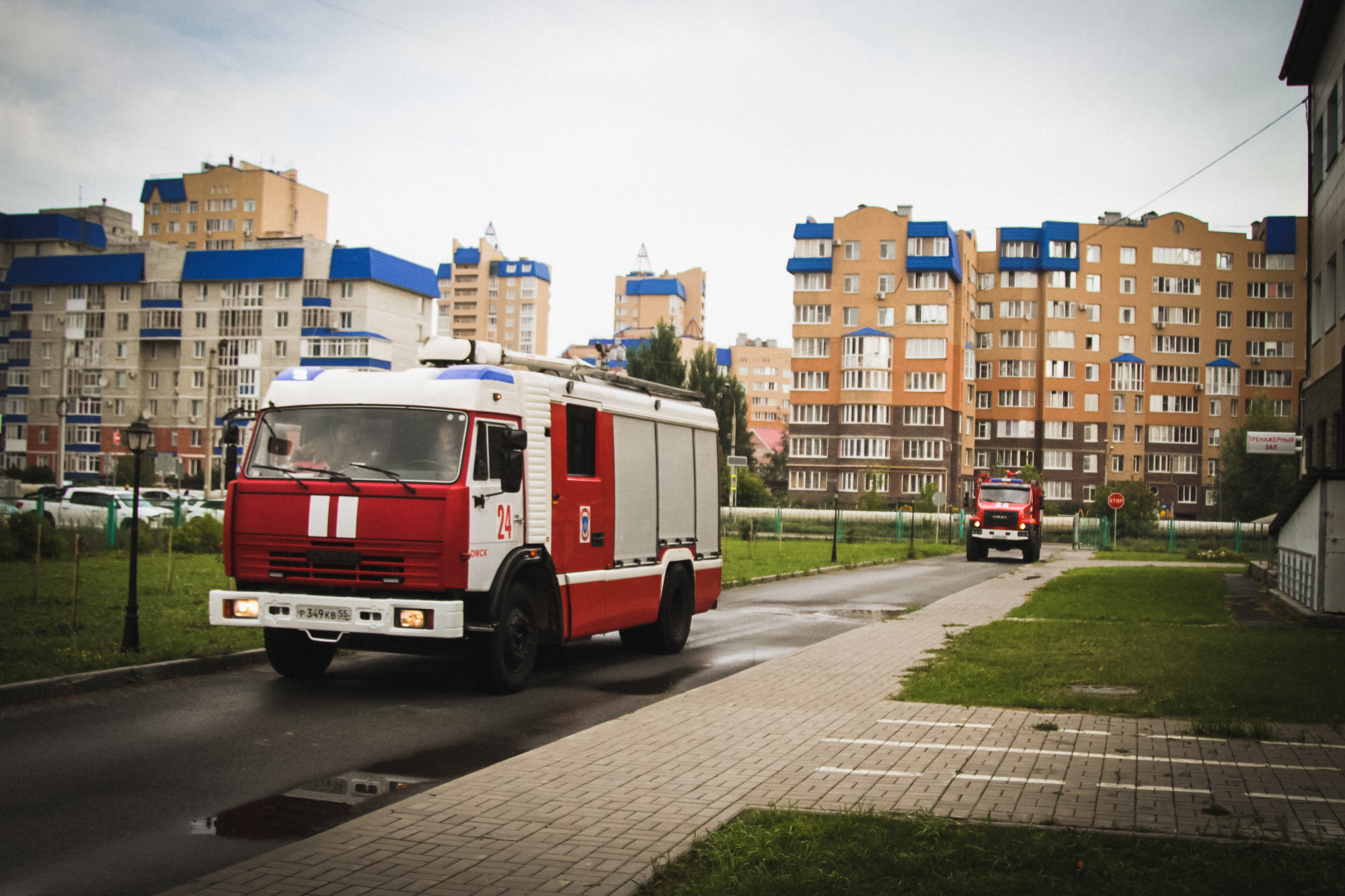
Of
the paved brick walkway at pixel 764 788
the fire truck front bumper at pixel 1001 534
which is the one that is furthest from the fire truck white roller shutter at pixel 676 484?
the fire truck front bumper at pixel 1001 534

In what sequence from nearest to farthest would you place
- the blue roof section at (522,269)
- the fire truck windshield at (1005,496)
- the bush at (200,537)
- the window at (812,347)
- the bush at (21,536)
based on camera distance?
the bush at (21,536) < the bush at (200,537) < the fire truck windshield at (1005,496) < the window at (812,347) < the blue roof section at (522,269)

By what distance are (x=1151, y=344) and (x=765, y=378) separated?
102 m

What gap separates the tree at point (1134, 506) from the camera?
187 feet

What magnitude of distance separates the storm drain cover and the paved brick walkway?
47.8 inches

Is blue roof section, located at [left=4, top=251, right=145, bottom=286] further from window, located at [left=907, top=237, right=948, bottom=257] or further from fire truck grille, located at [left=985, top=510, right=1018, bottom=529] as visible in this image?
fire truck grille, located at [left=985, top=510, right=1018, bottom=529]

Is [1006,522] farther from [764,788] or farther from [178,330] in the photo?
[178,330]

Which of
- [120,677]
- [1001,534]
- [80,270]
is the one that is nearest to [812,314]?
[1001,534]

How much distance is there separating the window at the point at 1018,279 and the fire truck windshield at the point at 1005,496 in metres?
54.9

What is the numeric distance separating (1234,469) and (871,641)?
77116 millimetres

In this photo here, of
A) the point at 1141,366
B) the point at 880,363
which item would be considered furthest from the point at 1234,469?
the point at 880,363

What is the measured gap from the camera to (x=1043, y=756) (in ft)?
24.2

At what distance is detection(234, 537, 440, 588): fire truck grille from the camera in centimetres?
934

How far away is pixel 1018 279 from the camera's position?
3556 inches

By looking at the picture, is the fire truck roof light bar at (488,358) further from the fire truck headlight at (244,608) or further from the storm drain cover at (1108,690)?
the storm drain cover at (1108,690)
